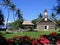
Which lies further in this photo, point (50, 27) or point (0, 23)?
point (50, 27)

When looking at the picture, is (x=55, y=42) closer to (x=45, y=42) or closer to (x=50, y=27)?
(x=45, y=42)

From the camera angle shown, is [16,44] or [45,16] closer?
[16,44]

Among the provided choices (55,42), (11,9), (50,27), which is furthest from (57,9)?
(11,9)

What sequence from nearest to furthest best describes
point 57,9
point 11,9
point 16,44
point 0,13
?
point 16,44 < point 57,9 < point 0,13 < point 11,9

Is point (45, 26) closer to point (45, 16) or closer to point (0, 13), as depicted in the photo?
point (45, 16)

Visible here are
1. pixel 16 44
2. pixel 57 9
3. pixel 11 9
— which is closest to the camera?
pixel 16 44

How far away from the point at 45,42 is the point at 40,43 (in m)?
0.23

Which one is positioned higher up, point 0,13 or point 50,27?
point 0,13

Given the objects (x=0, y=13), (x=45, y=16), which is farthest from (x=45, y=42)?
(x=45, y=16)

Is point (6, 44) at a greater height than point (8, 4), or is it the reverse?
point (8, 4)

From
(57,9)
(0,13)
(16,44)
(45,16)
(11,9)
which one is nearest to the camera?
(16,44)

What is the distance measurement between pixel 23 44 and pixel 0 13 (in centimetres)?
6566

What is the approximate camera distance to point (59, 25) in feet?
306

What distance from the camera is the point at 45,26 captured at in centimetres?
8062
